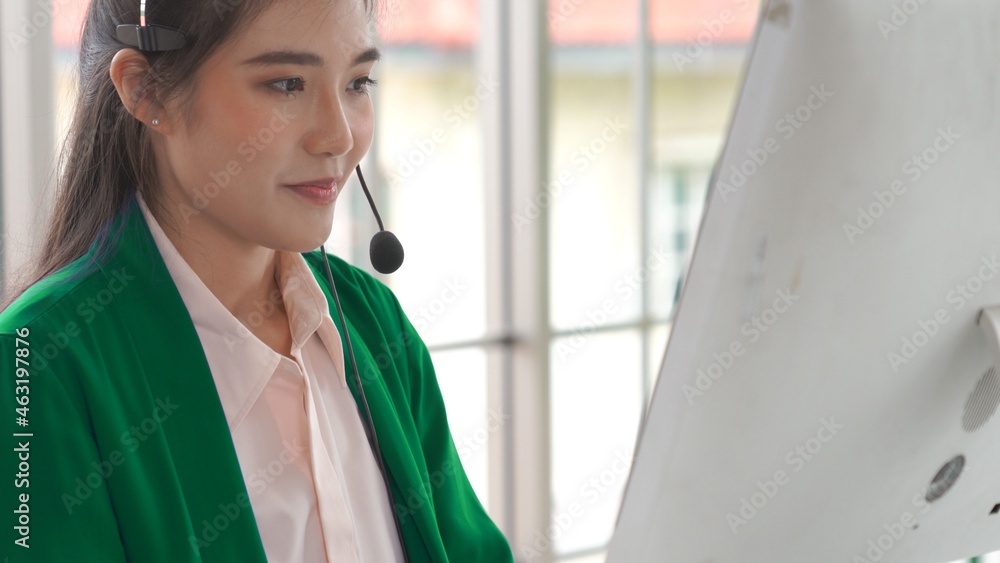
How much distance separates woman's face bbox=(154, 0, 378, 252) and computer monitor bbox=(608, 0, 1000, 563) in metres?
0.42

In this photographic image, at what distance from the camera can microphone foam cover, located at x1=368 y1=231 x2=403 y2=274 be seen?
1.17 m

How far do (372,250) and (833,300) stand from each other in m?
0.59

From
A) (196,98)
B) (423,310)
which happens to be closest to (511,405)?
(423,310)

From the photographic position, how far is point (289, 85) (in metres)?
0.94

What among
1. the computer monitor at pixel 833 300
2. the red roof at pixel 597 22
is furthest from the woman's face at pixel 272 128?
the red roof at pixel 597 22

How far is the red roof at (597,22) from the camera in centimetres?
305

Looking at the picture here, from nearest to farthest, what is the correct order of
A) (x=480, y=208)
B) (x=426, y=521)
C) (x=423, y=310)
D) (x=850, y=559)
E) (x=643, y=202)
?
(x=850, y=559)
(x=426, y=521)
(x=423, y=310)
(x=480, y=208)
(x=643, y=202)

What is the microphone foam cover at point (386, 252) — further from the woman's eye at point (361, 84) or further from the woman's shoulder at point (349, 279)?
the woman's eye at point (361, 84)

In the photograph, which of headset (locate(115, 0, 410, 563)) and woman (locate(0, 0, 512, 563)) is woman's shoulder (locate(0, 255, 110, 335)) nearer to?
woman (locate(0, 0, 512, 563))

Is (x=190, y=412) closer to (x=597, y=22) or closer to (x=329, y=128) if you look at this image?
(x=329, y=128)

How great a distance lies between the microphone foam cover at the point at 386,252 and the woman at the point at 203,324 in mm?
97

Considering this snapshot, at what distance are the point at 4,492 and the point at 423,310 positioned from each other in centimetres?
228

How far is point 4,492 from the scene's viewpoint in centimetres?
79

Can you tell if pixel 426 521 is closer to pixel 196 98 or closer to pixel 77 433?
pixel 77 433
